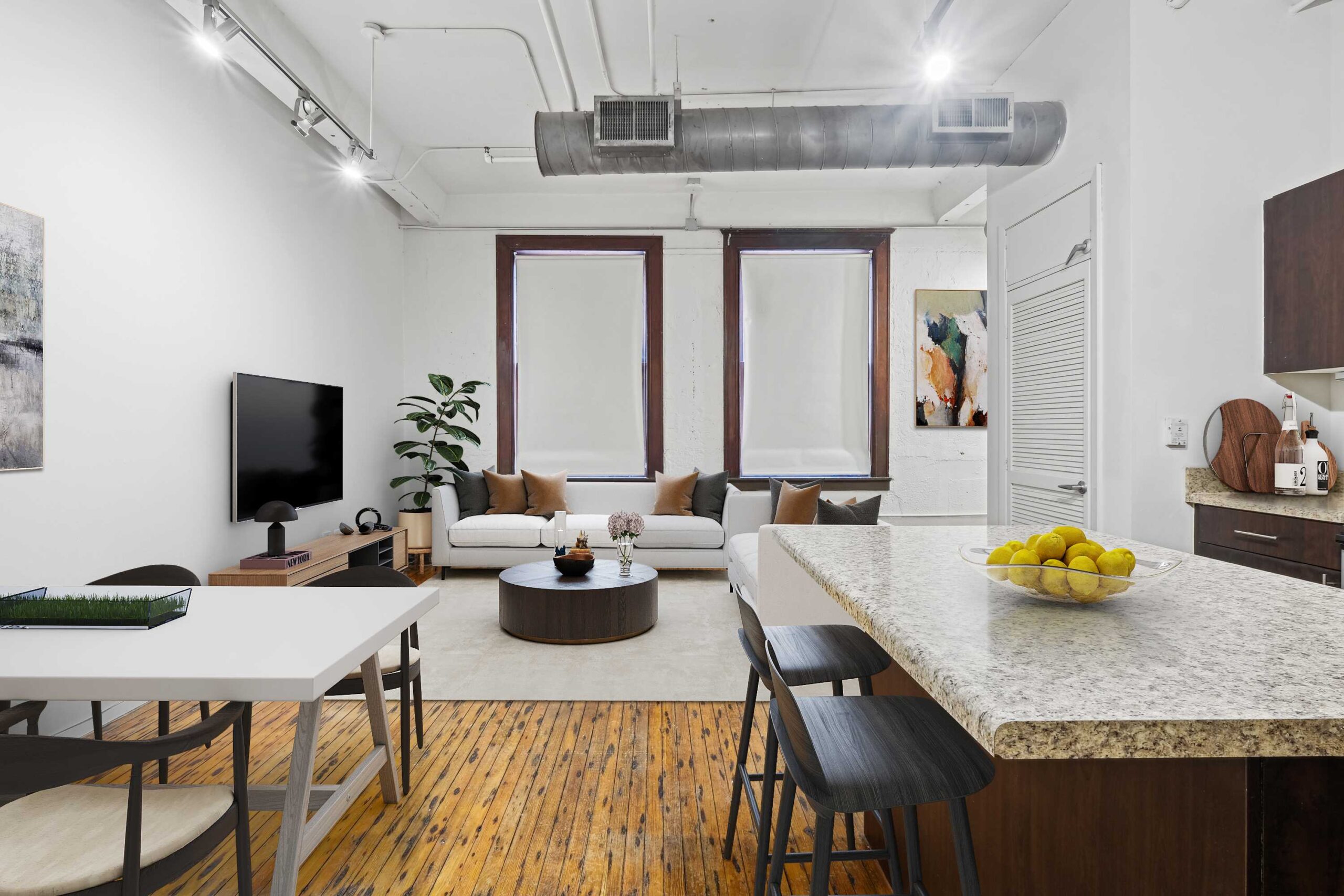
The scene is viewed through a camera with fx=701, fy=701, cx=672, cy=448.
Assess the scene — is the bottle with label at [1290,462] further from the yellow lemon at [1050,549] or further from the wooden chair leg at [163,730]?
the wooden chair leg at [163,730]

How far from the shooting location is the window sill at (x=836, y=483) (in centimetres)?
621

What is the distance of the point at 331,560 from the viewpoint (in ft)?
12.9

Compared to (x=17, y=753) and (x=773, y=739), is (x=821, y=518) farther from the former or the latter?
(x=17, y=753)

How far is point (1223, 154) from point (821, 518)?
2395 mm

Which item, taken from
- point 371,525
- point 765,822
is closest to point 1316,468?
point 765,822

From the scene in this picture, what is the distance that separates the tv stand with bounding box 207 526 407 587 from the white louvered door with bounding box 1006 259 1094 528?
11.7 feet

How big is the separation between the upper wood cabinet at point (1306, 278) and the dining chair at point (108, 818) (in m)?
3.64

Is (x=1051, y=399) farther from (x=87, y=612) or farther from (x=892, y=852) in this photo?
(x=87, y=612)

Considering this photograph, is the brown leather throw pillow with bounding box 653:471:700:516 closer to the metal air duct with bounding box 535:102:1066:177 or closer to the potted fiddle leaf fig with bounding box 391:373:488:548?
the potted fiddle leaf fig with bounding box 391:373:488:548

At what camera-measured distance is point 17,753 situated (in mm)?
1043

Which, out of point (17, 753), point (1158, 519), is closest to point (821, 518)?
point (1158, 519)

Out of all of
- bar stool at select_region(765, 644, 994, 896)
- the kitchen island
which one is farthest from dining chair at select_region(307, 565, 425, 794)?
the kitchen island

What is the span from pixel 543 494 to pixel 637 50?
332cm

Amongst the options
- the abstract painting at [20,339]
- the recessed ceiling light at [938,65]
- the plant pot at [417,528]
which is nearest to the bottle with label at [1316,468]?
the recessed ceiling light at [938,65]
